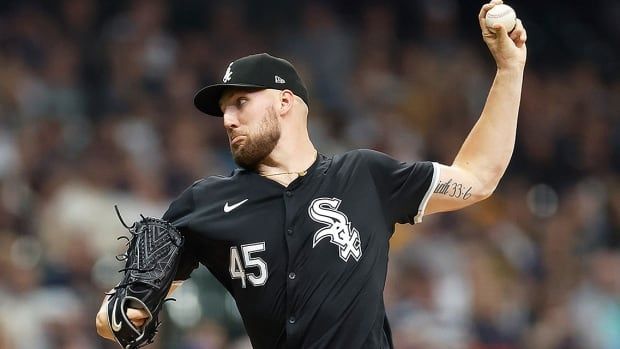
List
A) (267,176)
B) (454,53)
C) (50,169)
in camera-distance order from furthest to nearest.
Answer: (454,53)
(50,169)
(267,176)

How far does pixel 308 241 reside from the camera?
3521 mm

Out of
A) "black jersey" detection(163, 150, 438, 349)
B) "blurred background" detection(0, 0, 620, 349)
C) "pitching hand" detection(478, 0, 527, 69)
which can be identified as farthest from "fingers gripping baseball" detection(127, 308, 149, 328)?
"blurred background" detection(0, 0, 620, 349)

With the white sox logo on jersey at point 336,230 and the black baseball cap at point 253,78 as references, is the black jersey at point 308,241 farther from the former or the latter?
the black baseball cap at point 253,78

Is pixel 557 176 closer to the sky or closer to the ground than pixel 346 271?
closer to the ground

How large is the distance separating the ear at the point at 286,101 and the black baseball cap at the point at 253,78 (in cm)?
2

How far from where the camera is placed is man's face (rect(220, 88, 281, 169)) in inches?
142

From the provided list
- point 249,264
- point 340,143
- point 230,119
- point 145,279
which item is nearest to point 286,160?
point 230,119

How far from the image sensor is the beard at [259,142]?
3.61m

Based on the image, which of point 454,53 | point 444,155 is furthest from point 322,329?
point 454,53

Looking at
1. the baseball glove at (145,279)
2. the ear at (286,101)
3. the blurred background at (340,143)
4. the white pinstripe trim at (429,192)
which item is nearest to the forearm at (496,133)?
the white pinstripe trim at (429,192)

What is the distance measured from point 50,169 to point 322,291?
4.48 meters

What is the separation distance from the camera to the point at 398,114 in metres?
8.96

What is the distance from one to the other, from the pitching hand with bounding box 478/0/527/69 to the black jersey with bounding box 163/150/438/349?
421mm

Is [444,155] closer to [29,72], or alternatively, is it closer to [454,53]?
[454,53]
